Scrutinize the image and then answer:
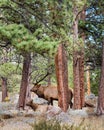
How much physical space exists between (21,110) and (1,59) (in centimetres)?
956

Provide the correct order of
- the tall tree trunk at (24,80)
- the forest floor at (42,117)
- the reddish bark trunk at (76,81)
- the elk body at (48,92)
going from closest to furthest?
1. the forest floor at (42,117)
2. the tall tree trunk at (24,80)
3. the reddish bark trunk at (76,81)
4. the elk body at (48,92)

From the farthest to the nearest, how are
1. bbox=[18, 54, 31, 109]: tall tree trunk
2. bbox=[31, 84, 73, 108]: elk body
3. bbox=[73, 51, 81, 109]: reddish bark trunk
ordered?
A: bbox=[31, 84, 73, 108]: elk body
bbox=[73, 51, 81, 109]: reddish bark trunk
bbox=[18, 54, 31, 109]: tall tree trunk

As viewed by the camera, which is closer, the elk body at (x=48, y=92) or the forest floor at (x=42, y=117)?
the forest floor at (x=42, y=117)

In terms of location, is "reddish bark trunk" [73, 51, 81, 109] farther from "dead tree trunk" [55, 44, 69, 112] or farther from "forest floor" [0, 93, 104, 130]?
"forest floor" [0, 93, 104, 130]

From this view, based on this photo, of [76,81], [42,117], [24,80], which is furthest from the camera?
[76,81]

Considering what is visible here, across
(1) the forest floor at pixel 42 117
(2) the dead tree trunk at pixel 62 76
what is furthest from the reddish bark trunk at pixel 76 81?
(1) the forest floor at pixel 42 117

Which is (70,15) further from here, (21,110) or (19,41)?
(21,110)

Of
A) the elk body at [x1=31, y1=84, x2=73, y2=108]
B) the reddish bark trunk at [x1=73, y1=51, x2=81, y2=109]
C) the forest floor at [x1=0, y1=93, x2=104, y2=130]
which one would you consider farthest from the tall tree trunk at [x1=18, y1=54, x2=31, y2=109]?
the elk body at [x1=31, y1=84, x2=73, y2=108]

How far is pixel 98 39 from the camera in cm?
1723

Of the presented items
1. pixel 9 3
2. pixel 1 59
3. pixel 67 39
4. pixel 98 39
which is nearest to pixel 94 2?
pixel 98 39


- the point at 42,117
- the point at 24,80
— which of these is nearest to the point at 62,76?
the point at 24,80

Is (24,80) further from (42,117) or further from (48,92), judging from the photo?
(48,92)

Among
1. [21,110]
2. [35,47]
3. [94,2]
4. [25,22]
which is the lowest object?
[21,110]

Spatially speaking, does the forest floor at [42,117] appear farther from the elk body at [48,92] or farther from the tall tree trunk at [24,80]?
the elk body at [48,92]
